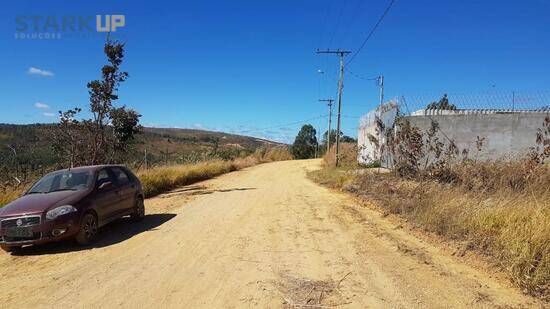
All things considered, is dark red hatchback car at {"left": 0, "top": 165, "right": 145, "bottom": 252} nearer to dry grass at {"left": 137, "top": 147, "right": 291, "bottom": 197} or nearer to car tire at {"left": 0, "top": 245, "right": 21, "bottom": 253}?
car tire at {"left": 0, "top": 245, "right": 21, "bottom": 253}

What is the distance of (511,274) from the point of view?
5.98 meters

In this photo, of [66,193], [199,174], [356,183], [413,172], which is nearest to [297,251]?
[66,193]

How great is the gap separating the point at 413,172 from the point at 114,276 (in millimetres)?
10729

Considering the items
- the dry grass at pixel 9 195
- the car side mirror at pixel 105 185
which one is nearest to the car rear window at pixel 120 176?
the car side mirror at pixel 105 185

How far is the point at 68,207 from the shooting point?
8977 mm

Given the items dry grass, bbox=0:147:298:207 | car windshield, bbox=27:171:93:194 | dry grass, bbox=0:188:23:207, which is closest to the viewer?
car windshield, bbox=27:171:93:194

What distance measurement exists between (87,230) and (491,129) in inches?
659

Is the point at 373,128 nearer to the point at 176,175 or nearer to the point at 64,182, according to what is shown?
the point at 176,175

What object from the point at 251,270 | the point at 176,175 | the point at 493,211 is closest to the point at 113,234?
the point at 251,270

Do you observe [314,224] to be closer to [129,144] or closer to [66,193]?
[66,193]

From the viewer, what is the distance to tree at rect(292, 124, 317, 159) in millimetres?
Answer: 66062

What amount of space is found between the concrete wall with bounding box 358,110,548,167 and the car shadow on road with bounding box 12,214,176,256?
35.2 feet

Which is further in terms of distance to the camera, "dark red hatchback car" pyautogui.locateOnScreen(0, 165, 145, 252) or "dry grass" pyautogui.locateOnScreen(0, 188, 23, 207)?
"dry grass" pyautogui.locateOnScreen(0, 188, 23, 207)

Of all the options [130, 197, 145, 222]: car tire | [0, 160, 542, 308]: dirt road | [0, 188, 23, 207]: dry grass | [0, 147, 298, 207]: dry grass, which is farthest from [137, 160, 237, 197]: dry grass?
[0, 160, 542, 308]: dirt road
